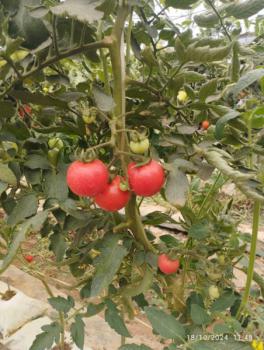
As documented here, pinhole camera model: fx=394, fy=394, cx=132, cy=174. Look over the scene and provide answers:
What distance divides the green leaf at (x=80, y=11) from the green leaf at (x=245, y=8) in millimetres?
224

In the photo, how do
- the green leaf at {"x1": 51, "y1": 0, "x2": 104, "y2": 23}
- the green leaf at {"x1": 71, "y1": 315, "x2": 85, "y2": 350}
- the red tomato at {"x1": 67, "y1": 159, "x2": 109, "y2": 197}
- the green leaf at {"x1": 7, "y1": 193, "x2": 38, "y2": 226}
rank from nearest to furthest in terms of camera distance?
the green leaf at {"x1": 51, "y1": 0, "x2": 104, "y2": 23}
the red tomato at {"x1": 67, "y1": 159, "x2": 109, "y2": 197}
the green leaf at {"x1": 7, "y1": 193, "x2": 38, "y2": 226}
the green leaf at {"x1": 71, "y1": 315, "x2": 85, "y2": 350}

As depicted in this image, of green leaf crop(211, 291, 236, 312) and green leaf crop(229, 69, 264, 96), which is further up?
green leaf crop(229, 69, 264, 96)

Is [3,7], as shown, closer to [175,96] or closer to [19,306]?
[175,96]

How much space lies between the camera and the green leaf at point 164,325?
0.59 metres

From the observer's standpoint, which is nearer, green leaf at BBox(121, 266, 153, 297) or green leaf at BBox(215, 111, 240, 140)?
green leaf at BBox(215, 111, 240, 140)

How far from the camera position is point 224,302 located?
2.38 feet

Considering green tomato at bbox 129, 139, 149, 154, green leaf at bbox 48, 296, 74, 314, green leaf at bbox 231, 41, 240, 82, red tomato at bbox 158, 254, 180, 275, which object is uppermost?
green leaf at bbox 231, 41, 240, 82

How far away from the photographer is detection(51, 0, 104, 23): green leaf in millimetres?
378

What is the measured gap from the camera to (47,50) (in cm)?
49

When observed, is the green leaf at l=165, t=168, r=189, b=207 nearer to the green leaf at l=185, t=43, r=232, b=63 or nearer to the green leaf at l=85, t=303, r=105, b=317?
the green leaf at l=185, t=43, r=232, b=63

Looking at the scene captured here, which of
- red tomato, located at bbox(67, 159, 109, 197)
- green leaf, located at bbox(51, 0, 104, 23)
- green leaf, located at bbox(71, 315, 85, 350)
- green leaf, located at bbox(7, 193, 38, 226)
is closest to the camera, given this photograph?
green leaf, located at bbox(51, 0, 104, 23)

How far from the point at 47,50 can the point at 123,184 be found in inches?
7.7

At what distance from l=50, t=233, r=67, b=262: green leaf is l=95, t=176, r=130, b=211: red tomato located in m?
0.17

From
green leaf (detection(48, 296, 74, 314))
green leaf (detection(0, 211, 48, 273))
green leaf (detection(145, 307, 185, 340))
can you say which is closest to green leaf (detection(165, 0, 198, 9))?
green leaf (detection(0, 211, 48, 273))
